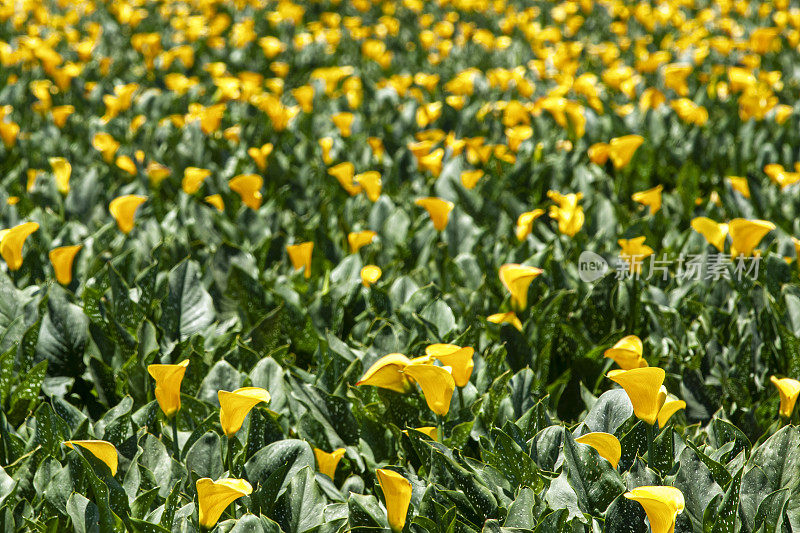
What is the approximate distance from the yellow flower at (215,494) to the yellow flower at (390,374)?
387 millimetres

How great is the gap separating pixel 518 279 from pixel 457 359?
488mm

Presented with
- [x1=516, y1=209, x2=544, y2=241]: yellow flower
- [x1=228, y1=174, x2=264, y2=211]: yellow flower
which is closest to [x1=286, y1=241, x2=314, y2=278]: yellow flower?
[x1=228, y1=174, x2=264, y2=211]: yellow flower

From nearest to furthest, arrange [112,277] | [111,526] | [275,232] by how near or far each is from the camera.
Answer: [111,526] < [112,277] < [275,232]

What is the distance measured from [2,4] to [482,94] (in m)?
4.58

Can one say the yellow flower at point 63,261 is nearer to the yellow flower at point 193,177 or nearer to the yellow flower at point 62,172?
the yellow flower at point 193,177

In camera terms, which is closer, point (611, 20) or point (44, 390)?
point (44, 390)

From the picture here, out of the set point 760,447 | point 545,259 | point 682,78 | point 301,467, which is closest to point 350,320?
point 545,259

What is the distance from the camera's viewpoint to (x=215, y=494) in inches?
60.3

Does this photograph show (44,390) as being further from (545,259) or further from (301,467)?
(545,259)

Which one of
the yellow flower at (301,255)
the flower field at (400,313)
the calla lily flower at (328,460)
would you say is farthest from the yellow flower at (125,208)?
the calla lily flower at (328,460)

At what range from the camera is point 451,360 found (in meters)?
1.95

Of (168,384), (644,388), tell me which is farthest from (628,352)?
(168,384)

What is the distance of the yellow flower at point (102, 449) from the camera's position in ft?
5.49

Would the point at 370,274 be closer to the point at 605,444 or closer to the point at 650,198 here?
the point at 605,444
